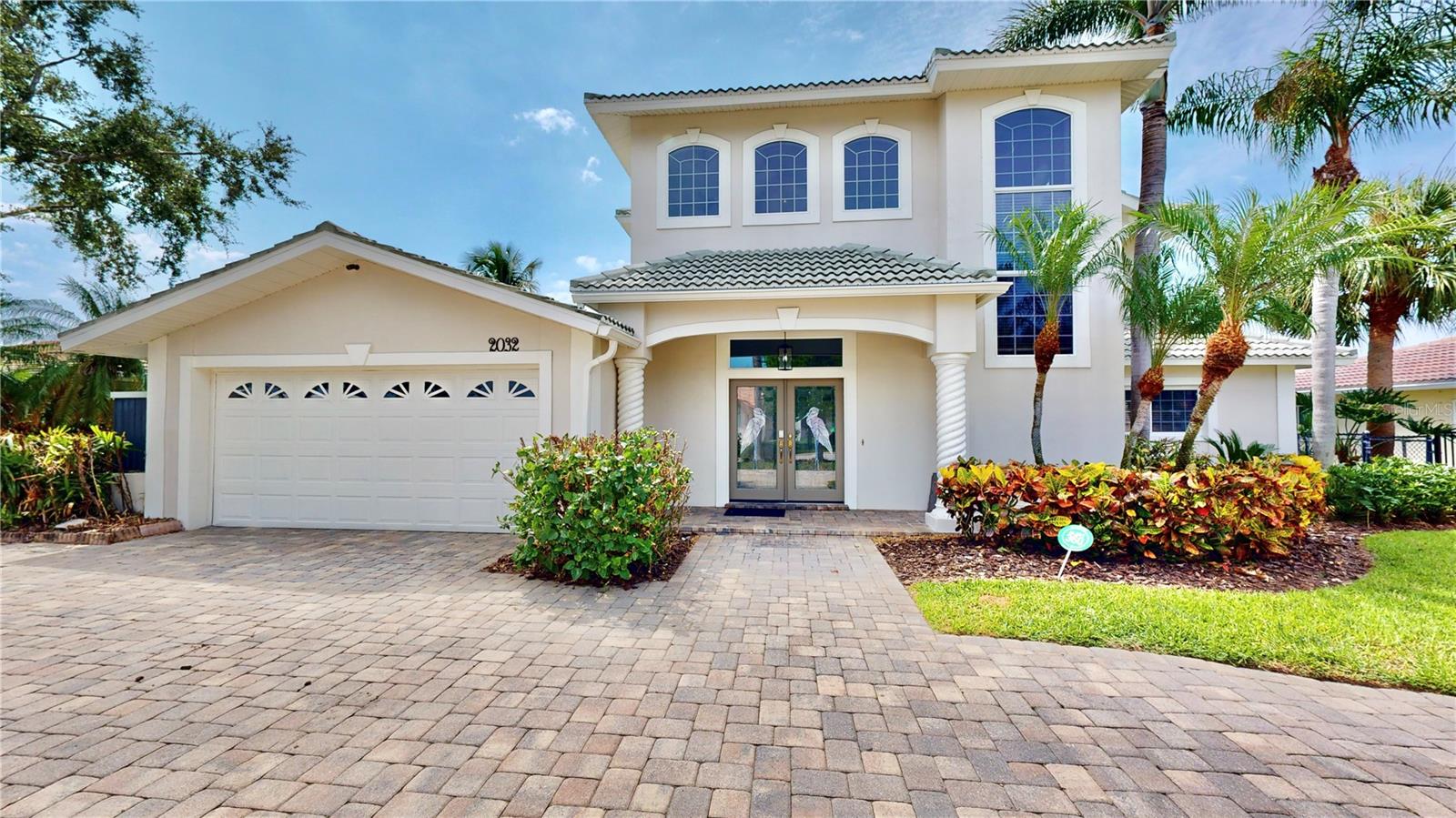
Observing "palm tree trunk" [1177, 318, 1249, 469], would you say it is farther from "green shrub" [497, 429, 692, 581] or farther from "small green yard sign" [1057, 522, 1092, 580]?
"green shrub" [497, 429, 692, 581]

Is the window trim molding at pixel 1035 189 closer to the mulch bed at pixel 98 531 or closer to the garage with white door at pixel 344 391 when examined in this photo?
the garage with white door at pixel 344 391

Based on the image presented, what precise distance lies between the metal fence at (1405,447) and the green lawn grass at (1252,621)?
6885 mm

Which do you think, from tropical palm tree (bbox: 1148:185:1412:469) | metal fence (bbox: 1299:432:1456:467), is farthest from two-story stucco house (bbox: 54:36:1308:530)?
tropical palm tree (bbox: 1148:185:1412:469)

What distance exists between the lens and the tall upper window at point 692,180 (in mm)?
11023

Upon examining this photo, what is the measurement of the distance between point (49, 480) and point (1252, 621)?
14657 millimetres

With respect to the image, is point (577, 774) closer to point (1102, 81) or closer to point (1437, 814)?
point (1437, 814)

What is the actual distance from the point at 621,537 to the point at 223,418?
7358mm

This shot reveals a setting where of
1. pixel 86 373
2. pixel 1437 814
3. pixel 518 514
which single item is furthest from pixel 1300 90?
pixel 86 373

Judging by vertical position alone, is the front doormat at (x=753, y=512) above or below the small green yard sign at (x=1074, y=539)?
below

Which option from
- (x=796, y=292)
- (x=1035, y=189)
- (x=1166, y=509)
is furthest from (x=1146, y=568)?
(x=1035, y=189)

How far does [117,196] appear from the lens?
1184cm

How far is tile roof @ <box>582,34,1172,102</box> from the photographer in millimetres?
9180

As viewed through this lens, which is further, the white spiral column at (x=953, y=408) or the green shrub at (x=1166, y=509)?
the white spiral column at (x=953, y=408)

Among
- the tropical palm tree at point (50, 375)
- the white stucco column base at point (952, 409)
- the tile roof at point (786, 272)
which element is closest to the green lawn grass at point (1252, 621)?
the white stucco column base at point (952, 409)
